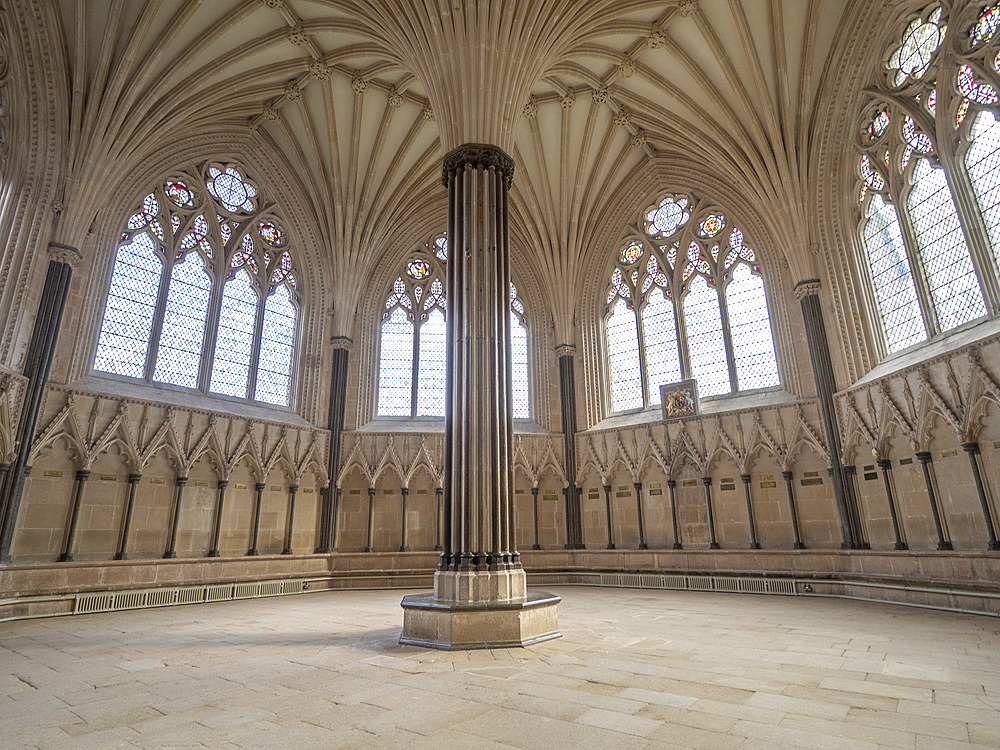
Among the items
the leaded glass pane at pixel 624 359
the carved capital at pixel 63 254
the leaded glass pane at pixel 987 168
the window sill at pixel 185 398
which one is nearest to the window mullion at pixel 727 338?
the leaded glass pane at pixel 624 359

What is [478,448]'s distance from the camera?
9.18m

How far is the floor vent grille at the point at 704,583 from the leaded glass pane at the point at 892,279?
6.44 metres

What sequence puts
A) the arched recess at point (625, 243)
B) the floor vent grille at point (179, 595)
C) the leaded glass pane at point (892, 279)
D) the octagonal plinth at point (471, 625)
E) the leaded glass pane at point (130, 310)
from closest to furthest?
the octagonal plinth at point (471, 625)
the floor vent grille at point (179, 595)
the leaded glass pane at point (892, 279)
the leaded glass pane at point (130, 310)
the arched recess at point (625, 243)

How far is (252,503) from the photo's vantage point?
1609 cm

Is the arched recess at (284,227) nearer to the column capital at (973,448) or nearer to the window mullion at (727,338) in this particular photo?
the window mullion at (727,338)

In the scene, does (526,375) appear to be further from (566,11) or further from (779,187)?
(566,11)

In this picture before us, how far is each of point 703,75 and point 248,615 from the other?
17.5 metres

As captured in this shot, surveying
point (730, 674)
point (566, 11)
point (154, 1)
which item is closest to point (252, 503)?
point (154, 1)

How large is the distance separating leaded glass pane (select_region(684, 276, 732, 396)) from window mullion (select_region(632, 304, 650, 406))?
1499mm

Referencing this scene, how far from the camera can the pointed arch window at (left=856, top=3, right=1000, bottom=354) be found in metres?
11.6

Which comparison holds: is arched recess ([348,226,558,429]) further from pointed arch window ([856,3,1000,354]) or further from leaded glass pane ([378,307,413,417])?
pointed arch window ([856,3,1000,354])

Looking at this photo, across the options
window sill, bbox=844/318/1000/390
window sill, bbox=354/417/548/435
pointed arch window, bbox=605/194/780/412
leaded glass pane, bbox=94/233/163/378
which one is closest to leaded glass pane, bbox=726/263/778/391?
pointed arch window, bbox=605/194/780/412

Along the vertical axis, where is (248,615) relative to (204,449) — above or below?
below

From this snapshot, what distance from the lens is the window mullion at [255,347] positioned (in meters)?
17.1
